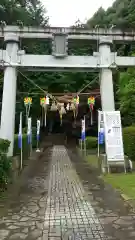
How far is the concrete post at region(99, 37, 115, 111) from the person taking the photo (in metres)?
12.6

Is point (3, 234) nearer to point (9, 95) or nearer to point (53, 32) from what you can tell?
point (9, 95)

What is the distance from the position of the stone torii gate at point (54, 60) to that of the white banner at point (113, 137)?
0.92 m

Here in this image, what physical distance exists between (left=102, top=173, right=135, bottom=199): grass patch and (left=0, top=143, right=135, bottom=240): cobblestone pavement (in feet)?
1.23

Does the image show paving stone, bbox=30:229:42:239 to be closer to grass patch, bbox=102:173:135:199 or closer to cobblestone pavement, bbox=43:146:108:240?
cobblestone pavement, bbox=43:146:108:240

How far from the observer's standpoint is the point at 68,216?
5.64 meters

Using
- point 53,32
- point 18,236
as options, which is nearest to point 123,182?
point 18,236

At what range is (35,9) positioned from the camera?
35.4 metres

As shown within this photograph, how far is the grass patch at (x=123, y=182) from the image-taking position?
769 cm

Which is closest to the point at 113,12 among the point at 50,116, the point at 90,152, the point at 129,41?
the point at 50,116

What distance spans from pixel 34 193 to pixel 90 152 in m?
16.1

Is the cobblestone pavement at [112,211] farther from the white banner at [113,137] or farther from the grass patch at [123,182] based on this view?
the white banner at [113,137]

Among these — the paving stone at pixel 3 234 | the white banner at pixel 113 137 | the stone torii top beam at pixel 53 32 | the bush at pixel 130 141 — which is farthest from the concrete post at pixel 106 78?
the paving stone at pixel 3 234

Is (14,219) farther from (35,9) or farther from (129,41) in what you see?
(35,9)

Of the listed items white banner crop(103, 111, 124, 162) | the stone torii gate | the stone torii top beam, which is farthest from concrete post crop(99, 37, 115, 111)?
white banner crop(103, 111, 124, 162)
